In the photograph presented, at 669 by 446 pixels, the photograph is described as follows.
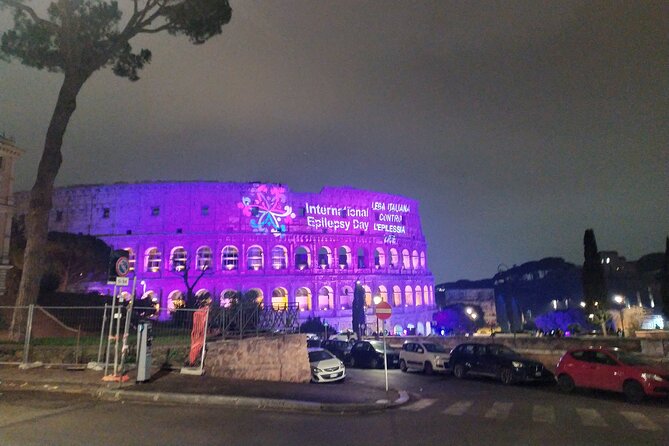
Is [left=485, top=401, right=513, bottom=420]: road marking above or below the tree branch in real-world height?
below

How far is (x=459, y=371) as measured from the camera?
1762cm

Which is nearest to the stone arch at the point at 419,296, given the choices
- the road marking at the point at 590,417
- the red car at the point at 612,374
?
the red car at the point at 612,374

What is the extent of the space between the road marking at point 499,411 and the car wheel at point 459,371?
19.9 feet

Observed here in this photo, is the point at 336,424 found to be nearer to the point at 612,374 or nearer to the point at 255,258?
the point at 612,374

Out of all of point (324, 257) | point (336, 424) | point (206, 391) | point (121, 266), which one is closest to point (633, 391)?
point (336, 424)

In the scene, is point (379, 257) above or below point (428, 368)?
above

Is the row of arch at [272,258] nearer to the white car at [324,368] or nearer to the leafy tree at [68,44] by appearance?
the leafy tree at [68,44]

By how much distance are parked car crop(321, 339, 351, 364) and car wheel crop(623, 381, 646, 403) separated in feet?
47.9

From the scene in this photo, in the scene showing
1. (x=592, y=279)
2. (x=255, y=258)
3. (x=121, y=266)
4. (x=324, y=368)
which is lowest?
(x=324, y=368)

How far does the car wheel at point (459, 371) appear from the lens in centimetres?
1745

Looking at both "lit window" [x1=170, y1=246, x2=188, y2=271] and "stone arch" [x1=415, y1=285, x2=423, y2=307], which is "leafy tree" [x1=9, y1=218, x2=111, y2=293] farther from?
"stone arch" [x1=415, y1=285, x2=423, y2=307]

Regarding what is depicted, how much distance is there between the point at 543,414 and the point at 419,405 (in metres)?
2.86

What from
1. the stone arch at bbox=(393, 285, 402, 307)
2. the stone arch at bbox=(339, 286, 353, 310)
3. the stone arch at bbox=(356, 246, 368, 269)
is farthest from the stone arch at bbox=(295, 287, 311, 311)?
the stone arch at bbox=(393, 285, 402, 307)

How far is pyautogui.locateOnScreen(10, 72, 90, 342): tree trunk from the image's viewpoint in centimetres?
1714
